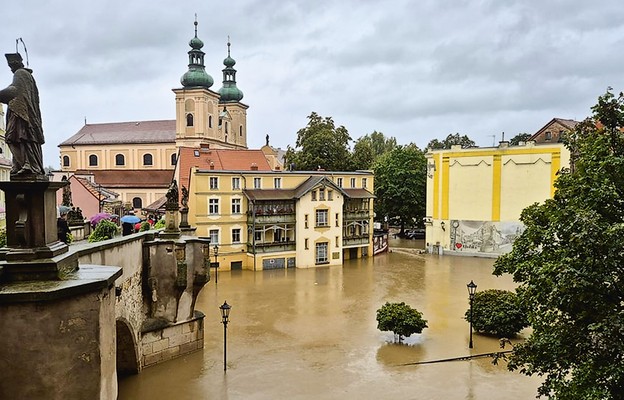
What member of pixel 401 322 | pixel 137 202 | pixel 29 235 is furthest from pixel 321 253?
pixel 29 235

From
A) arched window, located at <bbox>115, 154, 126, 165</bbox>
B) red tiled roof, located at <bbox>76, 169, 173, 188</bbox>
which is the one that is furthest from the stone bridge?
arched window, located at <bbox>115, 154, 126, 165</bbox>

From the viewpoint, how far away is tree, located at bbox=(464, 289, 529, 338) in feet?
63.0

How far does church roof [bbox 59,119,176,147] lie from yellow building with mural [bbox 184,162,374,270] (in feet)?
96.5

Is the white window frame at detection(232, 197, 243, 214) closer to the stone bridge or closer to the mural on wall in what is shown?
the stone bridge

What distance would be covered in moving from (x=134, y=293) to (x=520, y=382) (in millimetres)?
12175

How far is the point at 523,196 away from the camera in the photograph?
39.5 metres

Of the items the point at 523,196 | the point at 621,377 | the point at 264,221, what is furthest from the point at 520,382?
the point at 523,196

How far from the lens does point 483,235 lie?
41.2m

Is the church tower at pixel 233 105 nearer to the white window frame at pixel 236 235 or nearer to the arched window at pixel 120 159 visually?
the arched window at pixel 120 159

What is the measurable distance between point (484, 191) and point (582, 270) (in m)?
35.1

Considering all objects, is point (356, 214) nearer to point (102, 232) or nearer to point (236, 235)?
point (236, 235)

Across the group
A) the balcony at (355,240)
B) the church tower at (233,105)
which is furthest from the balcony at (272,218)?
the church tower at (233,105)

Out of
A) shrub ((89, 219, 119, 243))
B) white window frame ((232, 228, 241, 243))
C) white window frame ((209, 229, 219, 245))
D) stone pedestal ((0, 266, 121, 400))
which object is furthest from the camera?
white window frame ((232, 228, 241, 243))

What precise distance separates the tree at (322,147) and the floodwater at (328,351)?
68.5 feet
